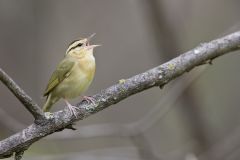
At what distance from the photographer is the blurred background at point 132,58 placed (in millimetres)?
7273

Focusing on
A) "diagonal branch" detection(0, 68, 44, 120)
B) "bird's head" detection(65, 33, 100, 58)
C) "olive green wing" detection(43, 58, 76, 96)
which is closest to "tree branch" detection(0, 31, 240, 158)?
"diagonal branch" detection(0, 68, 44, 120)

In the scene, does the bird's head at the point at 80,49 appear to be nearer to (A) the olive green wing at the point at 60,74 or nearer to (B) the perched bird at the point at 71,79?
(B) the perched bird at the point at 71,79

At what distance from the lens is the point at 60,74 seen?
4711 mm

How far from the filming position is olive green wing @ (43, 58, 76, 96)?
183 inches

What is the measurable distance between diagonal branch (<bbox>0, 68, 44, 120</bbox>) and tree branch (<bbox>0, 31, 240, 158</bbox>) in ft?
0.33

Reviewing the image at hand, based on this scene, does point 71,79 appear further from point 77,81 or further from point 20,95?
point 20,95

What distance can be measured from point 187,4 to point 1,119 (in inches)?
127

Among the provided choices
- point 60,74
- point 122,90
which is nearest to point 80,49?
point 60,74

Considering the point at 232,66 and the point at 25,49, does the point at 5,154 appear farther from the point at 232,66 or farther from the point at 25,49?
the point at 232,66

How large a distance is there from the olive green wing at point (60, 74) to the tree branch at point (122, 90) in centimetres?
96

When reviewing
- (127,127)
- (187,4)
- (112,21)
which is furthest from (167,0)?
(127,127)

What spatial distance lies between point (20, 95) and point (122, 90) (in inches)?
26.4

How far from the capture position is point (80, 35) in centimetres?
791

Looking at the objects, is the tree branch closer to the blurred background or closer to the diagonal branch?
the diagonal branch
